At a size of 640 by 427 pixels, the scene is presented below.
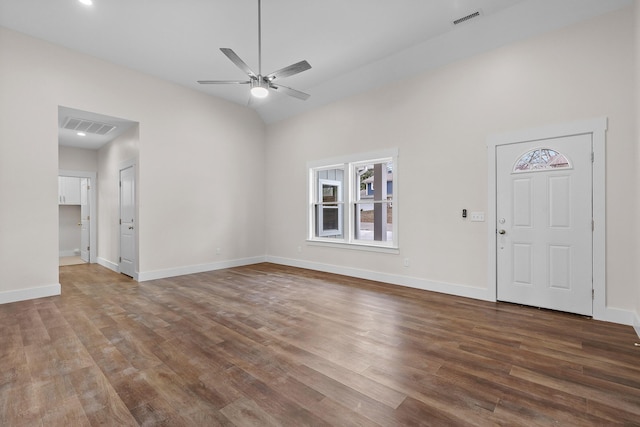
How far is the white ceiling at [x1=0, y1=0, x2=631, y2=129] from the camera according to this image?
136 inches

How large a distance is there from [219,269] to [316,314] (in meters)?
3.40

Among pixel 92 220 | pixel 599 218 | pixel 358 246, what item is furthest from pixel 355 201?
pixel 92 220

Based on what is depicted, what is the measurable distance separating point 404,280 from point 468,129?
247cm

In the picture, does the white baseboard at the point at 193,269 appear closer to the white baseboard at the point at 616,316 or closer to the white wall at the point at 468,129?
the white wall at the point at 468,129

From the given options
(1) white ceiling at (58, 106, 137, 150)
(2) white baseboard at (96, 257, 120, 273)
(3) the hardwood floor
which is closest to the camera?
(3) the hardwood floor

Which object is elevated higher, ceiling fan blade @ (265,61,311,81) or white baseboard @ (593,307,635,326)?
ceiling fan blade @ (265,61,311,81)

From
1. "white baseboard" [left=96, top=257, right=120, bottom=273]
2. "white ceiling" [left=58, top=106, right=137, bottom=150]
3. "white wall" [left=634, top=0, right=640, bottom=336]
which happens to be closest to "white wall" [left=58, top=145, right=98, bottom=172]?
"white ceiling" [left=58, top=106, right=137, bottom=150]

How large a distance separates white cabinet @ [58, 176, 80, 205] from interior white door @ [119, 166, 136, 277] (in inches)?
142

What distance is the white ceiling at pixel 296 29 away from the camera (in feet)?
11.3

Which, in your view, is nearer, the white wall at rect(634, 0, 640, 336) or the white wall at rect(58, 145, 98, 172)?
the white wall at rect(634, 0, 640, 336)

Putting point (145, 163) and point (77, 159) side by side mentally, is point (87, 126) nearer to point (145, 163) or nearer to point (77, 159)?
point (145, 163)

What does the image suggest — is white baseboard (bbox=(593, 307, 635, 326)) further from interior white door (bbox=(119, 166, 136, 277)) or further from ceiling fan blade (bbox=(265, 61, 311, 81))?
interior white door (bbox=(119, 166, 136, 277))

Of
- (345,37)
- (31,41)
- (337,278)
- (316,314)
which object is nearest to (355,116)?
(345,37)

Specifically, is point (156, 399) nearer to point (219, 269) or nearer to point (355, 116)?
point (219, 269)
